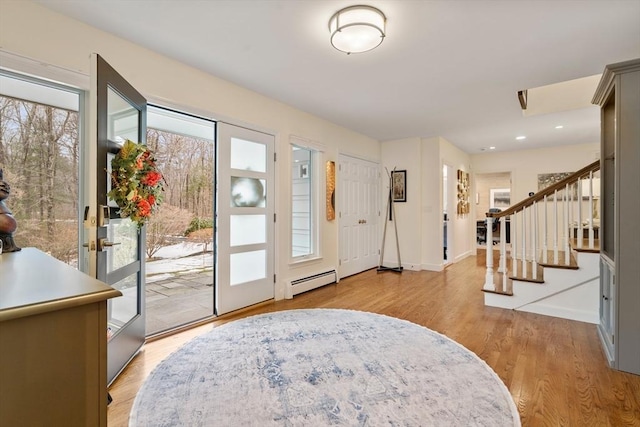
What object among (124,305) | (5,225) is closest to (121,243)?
(124,305)

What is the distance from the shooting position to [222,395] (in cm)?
177

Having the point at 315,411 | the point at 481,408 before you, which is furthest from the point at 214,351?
the point at 481,408

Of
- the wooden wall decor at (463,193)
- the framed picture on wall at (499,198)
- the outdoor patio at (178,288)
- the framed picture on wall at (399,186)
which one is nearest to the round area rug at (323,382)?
the outdoor patio at (178,288)

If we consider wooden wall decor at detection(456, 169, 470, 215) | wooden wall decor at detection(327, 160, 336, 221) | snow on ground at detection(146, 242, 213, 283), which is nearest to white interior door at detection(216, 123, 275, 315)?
wooden wall decor at detection(327, 160, 336, 221)

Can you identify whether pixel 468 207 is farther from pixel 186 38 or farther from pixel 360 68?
pixel 186 38

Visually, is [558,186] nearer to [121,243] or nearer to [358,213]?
[358,213]

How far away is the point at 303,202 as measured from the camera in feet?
15.0

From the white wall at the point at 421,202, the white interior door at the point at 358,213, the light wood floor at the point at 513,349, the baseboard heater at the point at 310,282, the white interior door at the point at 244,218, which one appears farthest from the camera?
the white wall at the point at 421,202

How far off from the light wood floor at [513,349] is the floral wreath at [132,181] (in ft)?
3.61

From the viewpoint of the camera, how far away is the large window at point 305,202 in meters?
4.47

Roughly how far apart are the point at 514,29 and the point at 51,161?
358 cm

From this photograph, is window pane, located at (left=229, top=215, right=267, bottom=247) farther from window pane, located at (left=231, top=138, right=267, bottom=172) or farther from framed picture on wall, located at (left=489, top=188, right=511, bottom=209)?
framed picture on wall, located at (left=489, top=188, right=511, bottom=209)

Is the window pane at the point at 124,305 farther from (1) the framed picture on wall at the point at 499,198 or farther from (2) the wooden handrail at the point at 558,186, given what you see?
(1) the framed picture on wall at the point at 499,198

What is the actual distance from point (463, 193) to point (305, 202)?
4.16 m
